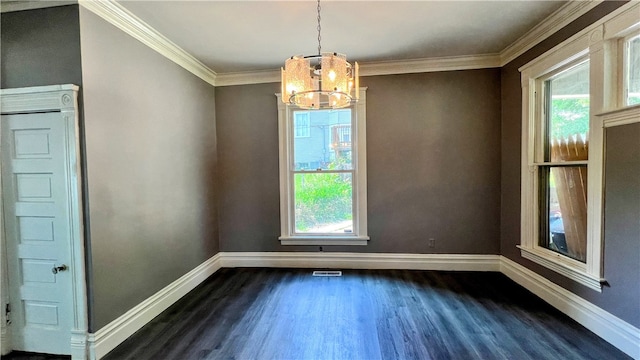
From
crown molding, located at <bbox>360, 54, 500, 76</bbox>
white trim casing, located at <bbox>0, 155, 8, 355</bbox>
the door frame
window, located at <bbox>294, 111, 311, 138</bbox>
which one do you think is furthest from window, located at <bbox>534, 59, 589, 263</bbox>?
white trim casing, located at <bbox>0, 155, 8, 355</bbox>

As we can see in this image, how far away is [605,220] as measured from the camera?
2.28 metres

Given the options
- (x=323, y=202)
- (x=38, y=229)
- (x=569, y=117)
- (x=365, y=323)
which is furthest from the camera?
(x=323, y=202)

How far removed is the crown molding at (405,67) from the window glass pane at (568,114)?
880 millimetres

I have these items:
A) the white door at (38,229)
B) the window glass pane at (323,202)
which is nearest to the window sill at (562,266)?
the window glass pane at (323,202)

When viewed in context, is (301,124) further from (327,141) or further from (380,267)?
(380,267)

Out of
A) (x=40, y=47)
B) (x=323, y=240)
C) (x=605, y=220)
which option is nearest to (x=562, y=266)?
(x=605, y=220)

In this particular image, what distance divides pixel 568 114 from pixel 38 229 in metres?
4.56

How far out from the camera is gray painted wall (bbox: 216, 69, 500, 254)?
3.82 meters

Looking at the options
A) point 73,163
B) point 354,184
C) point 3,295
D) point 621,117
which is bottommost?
point 3,295

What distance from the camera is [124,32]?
256cm

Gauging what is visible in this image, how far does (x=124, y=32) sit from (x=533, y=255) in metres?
4.45

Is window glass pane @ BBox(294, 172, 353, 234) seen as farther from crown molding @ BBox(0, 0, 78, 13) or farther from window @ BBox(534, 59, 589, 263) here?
crown molding @ BBox(0, 0, 78, 13)

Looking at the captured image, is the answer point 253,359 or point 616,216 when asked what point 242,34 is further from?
point 616,216

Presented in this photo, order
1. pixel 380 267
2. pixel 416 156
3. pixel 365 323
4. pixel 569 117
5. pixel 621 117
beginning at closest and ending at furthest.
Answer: pixel 621 117 < pixel 365 323 < pixel 569 117 < pixel 416 156 < pixel 380 267
